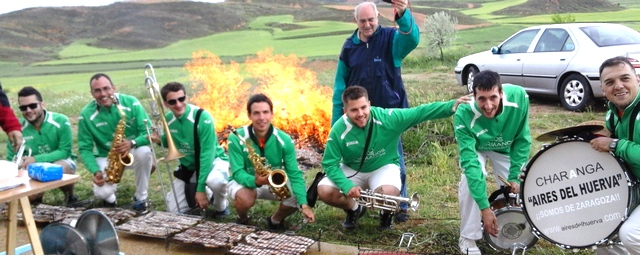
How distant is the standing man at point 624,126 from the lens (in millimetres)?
3457

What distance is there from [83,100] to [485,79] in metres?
9.93

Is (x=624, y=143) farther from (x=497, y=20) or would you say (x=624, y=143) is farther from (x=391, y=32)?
(x=497, y=20)

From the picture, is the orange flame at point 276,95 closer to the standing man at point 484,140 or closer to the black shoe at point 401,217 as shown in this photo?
the black shoe at point 401,217

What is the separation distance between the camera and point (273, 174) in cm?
491

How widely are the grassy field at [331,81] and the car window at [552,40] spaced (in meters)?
1.10

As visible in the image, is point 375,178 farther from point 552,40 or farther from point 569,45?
point 552,40

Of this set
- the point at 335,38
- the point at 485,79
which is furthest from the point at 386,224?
the point at 335,38

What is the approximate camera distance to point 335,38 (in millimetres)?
13016

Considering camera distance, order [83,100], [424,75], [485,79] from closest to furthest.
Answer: [485,79]
[83,100]
[424,75]

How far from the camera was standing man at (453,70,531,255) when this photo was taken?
4.17 meters

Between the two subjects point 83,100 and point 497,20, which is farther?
point 497,20

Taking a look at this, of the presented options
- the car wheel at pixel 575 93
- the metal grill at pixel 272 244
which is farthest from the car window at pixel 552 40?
the metal grill at pixel 272 244

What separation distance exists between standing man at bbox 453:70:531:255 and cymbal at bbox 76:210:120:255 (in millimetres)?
2749

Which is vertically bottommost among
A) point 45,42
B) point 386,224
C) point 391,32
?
point 386,224
